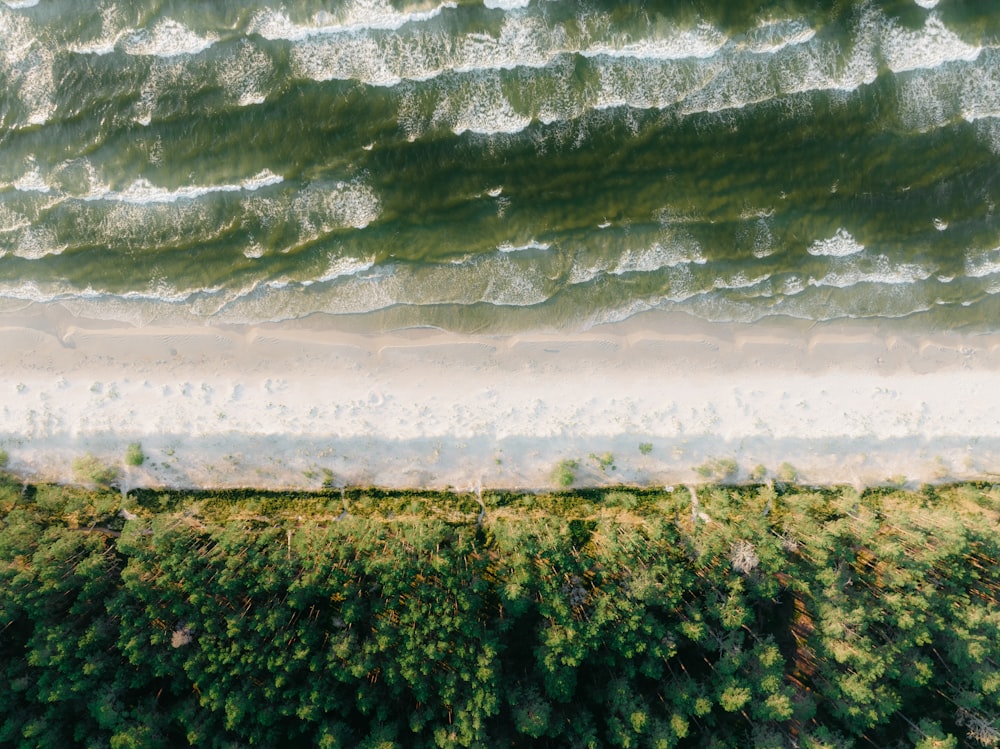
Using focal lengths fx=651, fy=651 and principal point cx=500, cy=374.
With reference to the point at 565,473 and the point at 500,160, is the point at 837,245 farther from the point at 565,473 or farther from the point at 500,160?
the point at 565,473

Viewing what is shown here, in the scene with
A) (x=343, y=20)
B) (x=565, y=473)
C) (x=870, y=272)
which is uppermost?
(x=343, y=20)

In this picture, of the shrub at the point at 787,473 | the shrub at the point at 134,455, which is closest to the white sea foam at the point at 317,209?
the shrub at the point at 134,455

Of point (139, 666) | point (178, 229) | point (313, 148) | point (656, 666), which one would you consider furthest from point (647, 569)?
point (178, 229)

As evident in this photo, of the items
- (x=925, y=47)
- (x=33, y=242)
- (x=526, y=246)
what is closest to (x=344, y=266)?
(x=526, y=246)

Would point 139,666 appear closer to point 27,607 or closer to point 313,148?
point 27,607

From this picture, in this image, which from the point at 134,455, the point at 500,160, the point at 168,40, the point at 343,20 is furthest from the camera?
the point at 500,160

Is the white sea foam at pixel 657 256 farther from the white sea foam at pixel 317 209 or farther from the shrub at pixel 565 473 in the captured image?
the white sea foam at pixel 317 209

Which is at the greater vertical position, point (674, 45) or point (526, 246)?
point (674, 45)
